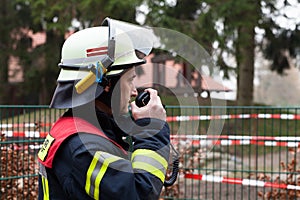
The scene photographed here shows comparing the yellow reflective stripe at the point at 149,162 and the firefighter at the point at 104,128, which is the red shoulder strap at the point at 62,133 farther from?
the yellow reflective stripe at the point at 149,162

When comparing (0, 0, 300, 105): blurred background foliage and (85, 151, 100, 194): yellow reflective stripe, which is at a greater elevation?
(0, 0, 300, 105): blurred background foliage

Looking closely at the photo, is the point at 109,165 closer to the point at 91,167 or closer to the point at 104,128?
the point at 91,167

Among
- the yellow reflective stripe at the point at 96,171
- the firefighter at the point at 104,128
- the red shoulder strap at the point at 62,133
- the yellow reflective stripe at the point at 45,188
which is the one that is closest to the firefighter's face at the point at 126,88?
the firefighter at the point at 104,128

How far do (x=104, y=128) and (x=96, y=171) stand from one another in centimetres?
22

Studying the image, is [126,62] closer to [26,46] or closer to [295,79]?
[26,46]

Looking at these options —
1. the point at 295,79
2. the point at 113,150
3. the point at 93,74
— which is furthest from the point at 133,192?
the point at 295,79

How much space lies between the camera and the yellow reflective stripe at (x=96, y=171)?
1611mm

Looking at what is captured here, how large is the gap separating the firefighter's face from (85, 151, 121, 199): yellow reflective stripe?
258 millimetres

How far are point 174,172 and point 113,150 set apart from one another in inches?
19.1

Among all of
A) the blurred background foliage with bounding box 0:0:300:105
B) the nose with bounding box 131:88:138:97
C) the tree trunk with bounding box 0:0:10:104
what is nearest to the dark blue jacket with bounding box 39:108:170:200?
the nose with bounding box 131:88:138:97

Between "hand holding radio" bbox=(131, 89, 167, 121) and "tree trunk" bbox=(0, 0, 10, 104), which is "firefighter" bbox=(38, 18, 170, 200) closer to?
"hand holding radio" bbox=(131, 89, 167, 121)

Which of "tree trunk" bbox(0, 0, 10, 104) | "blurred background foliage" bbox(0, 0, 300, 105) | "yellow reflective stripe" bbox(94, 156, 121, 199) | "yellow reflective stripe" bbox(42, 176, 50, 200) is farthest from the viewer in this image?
"tree trunk" bbox(0, 0, 10, 104)

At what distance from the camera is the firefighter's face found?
1.80 m

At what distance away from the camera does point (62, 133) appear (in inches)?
68.7
